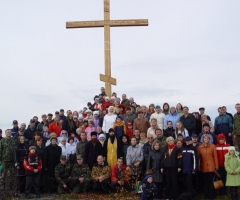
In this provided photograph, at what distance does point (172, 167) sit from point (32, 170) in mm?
3957

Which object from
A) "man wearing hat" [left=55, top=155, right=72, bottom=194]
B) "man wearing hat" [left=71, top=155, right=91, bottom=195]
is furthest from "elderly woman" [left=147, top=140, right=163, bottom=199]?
"man wearing hat" [left=55, top=155, right=72, bottom=194]

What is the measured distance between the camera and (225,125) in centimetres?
1316

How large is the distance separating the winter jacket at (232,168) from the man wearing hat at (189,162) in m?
0.81

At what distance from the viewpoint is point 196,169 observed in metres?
11.2

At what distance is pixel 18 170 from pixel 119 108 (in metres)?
4.49

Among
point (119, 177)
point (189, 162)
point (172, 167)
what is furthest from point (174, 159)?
point (119, 177)

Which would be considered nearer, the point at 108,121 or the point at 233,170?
the point at 233,170

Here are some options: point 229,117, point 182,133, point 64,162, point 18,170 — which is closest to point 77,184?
point 64,162

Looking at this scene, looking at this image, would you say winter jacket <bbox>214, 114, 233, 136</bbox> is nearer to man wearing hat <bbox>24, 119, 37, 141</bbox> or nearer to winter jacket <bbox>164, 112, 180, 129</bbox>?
winter jacket <bbox>164, 112, 180, 129</bbox>

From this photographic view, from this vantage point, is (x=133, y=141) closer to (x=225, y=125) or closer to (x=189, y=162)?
(x=189, y=162)

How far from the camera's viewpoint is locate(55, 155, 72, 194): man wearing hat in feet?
39.9

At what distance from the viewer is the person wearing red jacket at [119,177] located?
39.1ft

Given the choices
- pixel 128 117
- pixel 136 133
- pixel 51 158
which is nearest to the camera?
pixel 51 158

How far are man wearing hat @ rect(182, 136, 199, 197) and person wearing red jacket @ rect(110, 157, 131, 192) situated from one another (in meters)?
1.71
